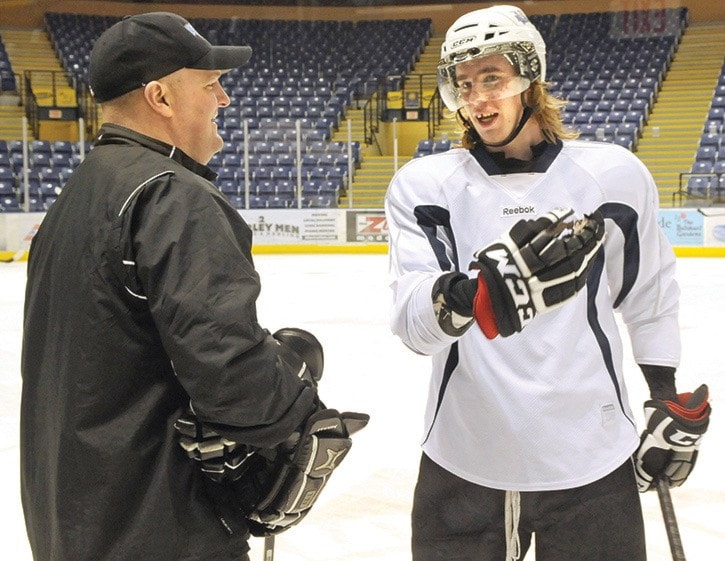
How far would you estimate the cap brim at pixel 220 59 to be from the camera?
4.57 feet

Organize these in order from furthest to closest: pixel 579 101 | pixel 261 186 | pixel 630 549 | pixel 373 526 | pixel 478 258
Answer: pixel 579 101 → pixel 261 186 → pixel 373 526 → pixel 630 549 → pixel 478 258

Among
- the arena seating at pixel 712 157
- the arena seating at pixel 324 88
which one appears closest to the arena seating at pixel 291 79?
the arena seating at pixel 324 88

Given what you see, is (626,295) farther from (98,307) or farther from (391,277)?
(98,307)

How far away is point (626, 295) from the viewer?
1752mm

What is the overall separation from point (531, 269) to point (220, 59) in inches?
22.3

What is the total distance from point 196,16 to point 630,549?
23793mm

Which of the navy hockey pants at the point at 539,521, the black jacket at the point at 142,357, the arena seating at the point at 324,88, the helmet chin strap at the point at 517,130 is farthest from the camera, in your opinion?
the arena seating at the point at 324,88

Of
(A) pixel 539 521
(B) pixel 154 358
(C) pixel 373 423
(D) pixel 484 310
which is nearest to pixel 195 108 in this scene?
(B) pixel 154 358

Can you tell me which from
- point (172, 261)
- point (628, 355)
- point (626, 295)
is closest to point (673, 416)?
point (626, 295)

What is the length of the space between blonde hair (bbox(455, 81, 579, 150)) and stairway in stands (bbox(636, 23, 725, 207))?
1409 centimetres

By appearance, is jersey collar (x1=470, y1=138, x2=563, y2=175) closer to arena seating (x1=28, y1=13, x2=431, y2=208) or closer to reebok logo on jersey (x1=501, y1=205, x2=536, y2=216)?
reebok logo on jersey (x1=501, y1=205, x2=536, y2=216)

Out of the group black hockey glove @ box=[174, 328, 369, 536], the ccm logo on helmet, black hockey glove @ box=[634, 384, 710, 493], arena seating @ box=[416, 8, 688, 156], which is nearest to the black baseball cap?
black hockey glove @ box=[174, 328, 369, 536]

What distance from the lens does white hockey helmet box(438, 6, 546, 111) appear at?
5.79 ft

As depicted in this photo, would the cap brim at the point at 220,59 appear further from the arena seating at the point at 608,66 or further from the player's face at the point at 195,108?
the arena seating at the point at 608,66
